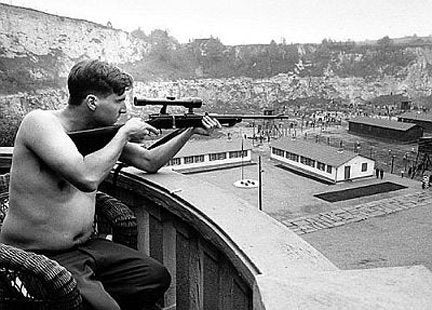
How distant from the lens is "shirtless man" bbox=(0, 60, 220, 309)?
5.04 feet

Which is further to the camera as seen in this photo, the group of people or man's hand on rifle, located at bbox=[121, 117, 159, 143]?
the group of people

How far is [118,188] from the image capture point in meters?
2.26

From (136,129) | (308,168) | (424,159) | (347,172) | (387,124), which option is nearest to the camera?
(136,129)

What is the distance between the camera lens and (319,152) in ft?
81.4

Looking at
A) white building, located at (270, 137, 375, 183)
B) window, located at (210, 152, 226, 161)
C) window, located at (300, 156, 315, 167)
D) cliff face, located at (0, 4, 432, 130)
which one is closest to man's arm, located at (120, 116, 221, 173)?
white building, located at (270, 137, 375, 183)

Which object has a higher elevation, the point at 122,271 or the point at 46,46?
the point at 46,46

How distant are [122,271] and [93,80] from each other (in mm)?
693

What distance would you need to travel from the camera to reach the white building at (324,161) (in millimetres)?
22641

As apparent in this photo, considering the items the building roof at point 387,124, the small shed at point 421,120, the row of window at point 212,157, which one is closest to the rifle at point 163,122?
the row of window at point 212,157

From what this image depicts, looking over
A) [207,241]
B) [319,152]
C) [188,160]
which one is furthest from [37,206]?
[319,152]

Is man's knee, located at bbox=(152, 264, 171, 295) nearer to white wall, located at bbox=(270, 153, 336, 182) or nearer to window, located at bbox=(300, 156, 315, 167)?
white wall, located at bbox=(270, 153, 336, 182)

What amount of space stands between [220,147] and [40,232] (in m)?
24.4

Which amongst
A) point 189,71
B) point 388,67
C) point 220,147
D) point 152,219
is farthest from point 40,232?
point 388,67

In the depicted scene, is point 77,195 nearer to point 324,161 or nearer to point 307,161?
point 324,161
